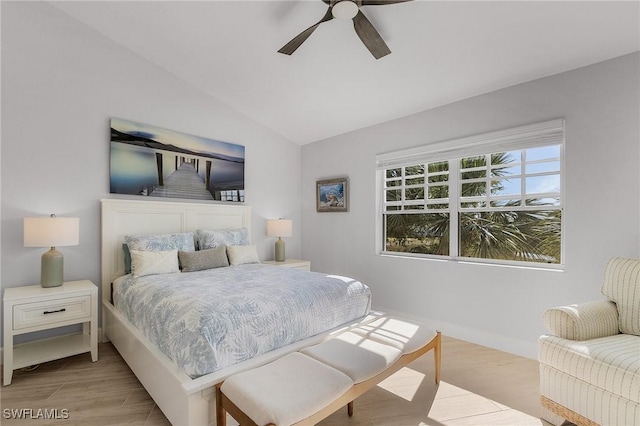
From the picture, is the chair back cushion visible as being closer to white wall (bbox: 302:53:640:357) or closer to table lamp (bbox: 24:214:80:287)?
white wall (bbox: 302:53:640:357)

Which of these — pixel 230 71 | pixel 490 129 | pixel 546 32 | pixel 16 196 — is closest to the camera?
pixel 546 32

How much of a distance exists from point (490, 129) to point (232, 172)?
3.14 metres

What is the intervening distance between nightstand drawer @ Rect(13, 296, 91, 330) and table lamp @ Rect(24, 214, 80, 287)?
26 centimetres

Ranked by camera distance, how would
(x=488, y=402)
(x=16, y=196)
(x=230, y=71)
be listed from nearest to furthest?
(x=488, y=402), (x=16, y=196), (x=230, y=71)

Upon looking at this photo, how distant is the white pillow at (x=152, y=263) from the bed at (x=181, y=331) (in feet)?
0.30

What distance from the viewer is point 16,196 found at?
110 inches

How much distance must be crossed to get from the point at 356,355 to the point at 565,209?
88.4 inches

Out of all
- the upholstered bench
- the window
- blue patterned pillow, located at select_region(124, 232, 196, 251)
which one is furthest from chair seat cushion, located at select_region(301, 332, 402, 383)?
blue patterned pillow, located at select_region(124, 232, 196, 251)

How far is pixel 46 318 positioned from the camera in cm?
252

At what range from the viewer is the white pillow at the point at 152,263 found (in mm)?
2879

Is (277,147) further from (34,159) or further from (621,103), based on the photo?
(621,103)

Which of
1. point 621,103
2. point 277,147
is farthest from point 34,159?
point 621,103

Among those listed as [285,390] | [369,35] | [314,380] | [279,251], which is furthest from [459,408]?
[279,251]

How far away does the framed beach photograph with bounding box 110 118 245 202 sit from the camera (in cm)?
336
